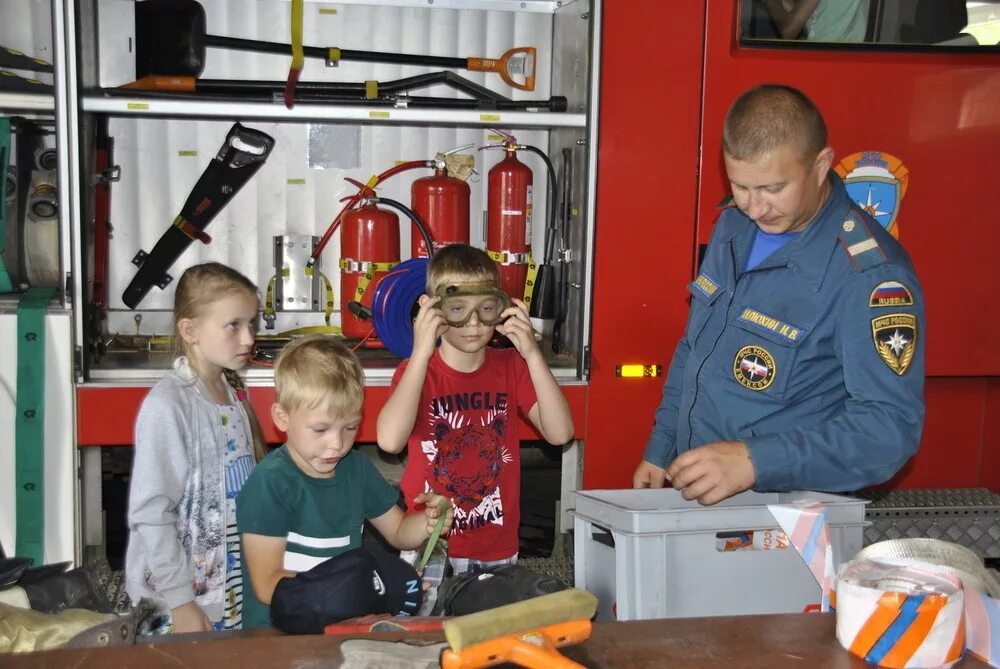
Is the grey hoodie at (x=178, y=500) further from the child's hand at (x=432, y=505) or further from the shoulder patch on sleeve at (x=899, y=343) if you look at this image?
the shoulder patch on sleeve at (x=899, y=343)

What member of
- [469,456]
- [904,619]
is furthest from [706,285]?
[904,619]

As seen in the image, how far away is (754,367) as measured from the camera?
2.30 metres

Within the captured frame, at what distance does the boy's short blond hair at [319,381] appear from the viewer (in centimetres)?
220

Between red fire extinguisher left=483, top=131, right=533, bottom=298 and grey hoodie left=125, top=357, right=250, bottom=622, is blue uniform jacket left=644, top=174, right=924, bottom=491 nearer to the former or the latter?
grey hoodie left=125, top=357, right=250, bottom=622

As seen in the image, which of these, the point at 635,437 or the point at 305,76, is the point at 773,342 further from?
the point at 305,76

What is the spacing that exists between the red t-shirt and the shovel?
5.48ft

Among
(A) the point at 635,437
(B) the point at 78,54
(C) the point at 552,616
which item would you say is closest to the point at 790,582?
(C) the point at 552,616

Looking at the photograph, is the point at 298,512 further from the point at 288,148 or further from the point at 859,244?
the point at 288,148

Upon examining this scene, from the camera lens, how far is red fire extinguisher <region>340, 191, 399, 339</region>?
3.89 metres

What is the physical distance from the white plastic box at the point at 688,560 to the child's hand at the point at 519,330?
2.15ft

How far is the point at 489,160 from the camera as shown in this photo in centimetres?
421

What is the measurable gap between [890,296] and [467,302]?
101cm

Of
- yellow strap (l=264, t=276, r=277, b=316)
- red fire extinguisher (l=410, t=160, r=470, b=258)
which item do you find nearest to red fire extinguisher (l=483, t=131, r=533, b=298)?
red fire extinguisher (l=410, t=160, r=470, b=258)

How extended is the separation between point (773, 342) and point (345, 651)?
51.4 inches
